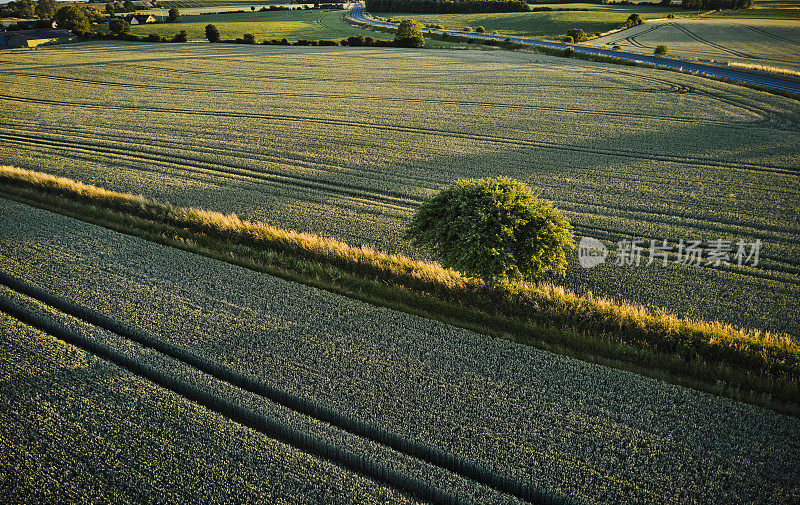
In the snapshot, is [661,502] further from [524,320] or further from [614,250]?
[614,250]

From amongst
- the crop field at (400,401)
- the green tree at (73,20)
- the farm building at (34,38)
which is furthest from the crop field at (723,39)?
the farm building at (34,38)

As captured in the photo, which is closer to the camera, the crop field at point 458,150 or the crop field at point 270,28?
the crop field at point 458,150

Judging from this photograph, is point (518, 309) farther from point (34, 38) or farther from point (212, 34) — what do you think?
point (34, 38)

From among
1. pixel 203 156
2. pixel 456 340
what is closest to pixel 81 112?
pixel 203 156

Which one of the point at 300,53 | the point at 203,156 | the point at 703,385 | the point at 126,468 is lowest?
the point at 126,468

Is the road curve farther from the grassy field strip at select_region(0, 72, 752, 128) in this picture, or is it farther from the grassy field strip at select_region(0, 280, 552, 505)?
the grassy field strip at select_region(0, 280, 552, 505)

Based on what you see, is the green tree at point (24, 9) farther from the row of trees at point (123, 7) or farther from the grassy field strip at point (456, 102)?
the grassy field strip at point (456, 102)
